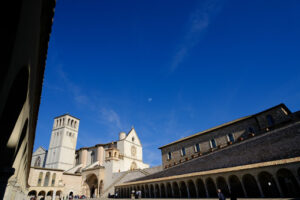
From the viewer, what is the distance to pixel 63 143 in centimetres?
5459

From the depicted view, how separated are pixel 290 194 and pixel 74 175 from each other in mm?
40982

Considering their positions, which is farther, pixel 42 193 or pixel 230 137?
pixel 42 193

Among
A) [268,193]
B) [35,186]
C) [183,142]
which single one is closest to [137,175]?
[183,142]

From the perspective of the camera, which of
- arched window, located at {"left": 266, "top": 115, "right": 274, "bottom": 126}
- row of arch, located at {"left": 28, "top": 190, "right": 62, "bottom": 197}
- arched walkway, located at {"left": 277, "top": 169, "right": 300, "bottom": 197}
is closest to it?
arched walkway, located at {"left": 277, "top": 169, "right": 300, "bottom": 197}

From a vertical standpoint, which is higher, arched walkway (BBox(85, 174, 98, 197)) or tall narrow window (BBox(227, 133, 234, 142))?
tall narrow window (BBox(227, 133, 234, 142))

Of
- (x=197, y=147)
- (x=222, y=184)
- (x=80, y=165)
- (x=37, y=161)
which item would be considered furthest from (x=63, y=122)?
(x=222, y=184)

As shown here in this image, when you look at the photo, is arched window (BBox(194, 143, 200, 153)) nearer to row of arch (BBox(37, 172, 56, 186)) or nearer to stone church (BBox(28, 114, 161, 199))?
stone church (BBox(28, 114, 161, 199))

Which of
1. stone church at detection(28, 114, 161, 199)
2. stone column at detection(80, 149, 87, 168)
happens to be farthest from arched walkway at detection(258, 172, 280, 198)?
stone column at detection(80, 149, 87, 168)

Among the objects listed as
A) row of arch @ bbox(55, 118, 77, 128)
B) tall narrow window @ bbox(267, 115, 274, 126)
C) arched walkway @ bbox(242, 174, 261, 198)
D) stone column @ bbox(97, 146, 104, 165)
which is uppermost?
row of arch @ bbox(55, 118, 77, 128)

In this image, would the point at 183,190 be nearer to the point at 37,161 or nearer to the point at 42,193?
the point at 42,193

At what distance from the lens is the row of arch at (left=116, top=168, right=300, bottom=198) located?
14024 millimetres

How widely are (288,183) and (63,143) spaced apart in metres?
56.1

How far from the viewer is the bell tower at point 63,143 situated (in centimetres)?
5275

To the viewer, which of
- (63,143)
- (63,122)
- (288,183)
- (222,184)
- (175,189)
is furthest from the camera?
(63,122)
